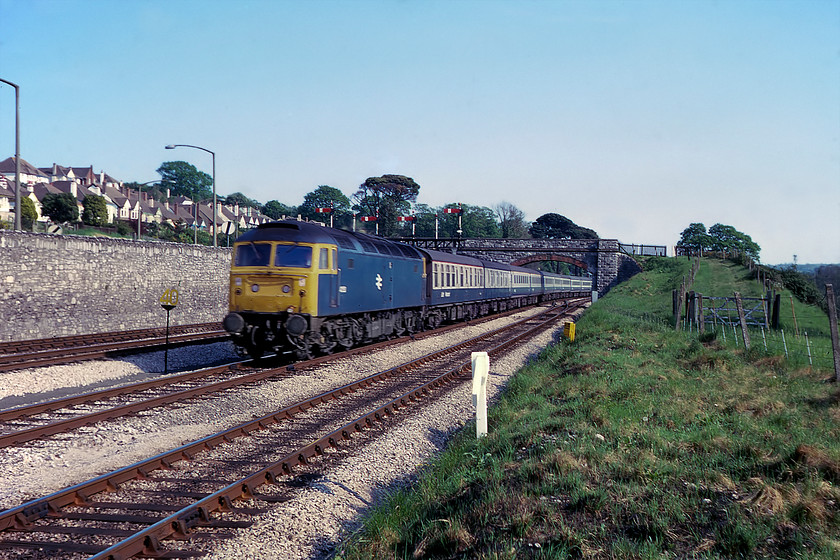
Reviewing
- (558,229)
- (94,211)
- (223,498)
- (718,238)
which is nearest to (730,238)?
(718,238)

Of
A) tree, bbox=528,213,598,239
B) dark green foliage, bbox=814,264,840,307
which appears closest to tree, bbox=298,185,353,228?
tree, bbox=528,213,598,239

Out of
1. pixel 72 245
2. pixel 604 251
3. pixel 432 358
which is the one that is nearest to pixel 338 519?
pixel 432 358

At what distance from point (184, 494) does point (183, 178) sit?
152927 millimetres

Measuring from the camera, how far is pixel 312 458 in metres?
8.16

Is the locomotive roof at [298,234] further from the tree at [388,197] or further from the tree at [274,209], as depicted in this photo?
the tree at [274,209]

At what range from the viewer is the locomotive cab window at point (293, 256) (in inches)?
588

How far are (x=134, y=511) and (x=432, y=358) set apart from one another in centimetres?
1185

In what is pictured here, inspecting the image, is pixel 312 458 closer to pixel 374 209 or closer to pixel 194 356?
pixel 194 356

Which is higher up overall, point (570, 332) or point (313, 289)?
point (313, 289)

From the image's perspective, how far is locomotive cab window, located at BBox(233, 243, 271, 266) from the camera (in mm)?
15164

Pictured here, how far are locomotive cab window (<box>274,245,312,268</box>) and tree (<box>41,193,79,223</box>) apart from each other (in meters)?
51.4

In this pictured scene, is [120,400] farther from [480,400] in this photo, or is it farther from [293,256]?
[480,400]

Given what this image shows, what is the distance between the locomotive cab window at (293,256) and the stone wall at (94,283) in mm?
10288

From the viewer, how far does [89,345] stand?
1853 cm
